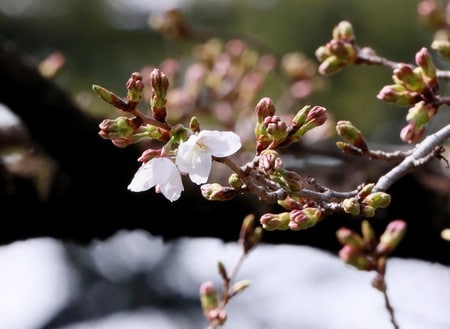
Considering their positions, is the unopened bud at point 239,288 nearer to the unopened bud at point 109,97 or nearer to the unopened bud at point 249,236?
the unopened bud at point 249,236

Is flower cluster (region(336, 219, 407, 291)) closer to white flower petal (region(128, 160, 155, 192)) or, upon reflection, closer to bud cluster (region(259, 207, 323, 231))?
bud cluster (region(259, 207, 323, 231))

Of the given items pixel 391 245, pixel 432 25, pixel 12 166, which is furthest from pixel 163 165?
pixel 432 25

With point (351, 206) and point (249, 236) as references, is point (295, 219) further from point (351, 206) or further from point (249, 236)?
point (249, 236)

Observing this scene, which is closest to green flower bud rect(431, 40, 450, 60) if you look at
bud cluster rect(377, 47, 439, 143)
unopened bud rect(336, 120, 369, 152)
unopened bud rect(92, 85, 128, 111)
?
bud cluster rect(377, 47, 439, 143)

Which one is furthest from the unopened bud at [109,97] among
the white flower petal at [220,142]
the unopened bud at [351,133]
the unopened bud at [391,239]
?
the unopened bud at [391,239]

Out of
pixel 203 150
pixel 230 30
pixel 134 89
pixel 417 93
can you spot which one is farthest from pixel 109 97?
pixel 230 30
